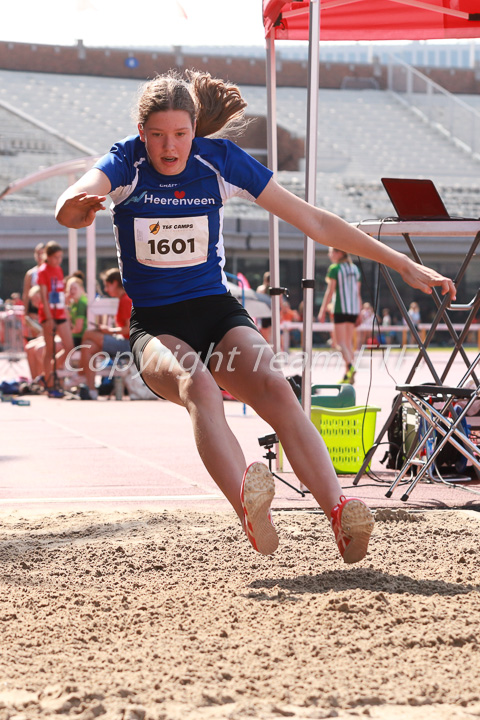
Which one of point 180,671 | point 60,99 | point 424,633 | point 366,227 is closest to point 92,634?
point 180,671

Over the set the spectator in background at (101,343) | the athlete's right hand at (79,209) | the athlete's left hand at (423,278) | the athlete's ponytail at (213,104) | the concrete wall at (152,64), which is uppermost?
the concrete wall at (152,64)

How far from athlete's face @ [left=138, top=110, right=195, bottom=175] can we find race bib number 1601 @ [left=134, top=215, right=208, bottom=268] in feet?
0.67

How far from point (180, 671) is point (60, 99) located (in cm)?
4610

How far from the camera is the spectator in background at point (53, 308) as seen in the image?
45.2 ft

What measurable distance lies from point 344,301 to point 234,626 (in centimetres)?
1118

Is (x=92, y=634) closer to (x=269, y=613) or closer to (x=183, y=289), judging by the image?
(x=269, y=613)

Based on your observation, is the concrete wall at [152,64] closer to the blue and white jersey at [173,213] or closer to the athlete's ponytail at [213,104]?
the athlete's ponytail at [213,104]

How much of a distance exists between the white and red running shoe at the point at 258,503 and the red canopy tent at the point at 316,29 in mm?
2571

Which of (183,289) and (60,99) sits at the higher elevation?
(60,99)

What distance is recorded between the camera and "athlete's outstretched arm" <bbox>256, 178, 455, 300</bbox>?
152 inches

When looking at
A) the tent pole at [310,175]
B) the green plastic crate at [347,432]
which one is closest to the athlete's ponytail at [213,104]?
the tent pole at [310,175]

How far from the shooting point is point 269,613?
133 inches

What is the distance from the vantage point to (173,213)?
4066 mm

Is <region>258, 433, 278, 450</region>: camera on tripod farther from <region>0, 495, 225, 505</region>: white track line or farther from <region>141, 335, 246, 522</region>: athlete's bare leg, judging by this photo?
<region>141, 335, 246, 522</region>: athlete's bare leg
